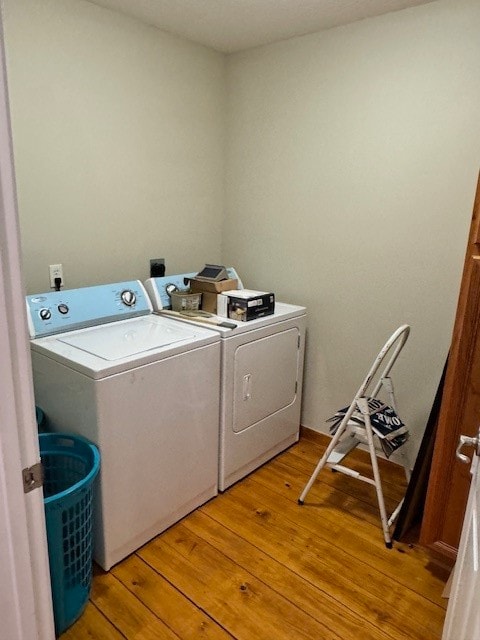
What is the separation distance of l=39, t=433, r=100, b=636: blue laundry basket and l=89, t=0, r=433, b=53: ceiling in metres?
2.02

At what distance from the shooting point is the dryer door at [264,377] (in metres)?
2.24

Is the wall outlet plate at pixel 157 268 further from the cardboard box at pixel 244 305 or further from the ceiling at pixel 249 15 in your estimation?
the ceiling at pixel 249 15

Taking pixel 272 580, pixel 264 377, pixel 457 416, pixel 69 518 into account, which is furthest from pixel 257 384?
pixel 69 518

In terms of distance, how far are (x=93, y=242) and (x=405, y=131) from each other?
5.50ft

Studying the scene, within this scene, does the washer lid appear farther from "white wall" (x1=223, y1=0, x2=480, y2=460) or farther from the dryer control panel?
"white wall" (x1=223, y1=0, x2=480, y2=460)

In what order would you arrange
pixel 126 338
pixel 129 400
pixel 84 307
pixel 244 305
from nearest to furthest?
pixel 129 400
pixel 126 338
pixel 84 307
pixel 244 305

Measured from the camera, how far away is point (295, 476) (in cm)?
248

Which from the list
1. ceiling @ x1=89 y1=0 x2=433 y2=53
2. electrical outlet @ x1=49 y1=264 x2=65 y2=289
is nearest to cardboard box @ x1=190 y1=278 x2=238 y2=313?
electrical outlet @ x1=49 y1=264 x2=65 y2=289

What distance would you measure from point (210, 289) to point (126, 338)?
606 mm

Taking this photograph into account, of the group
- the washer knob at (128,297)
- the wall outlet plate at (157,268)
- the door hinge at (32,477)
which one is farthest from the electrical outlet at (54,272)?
the door hinge at (32,477)

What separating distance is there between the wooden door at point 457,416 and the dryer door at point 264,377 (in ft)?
3.09

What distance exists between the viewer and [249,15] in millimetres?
2193

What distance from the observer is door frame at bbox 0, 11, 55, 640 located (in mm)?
832

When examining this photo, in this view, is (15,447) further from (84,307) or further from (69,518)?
(84,307)
